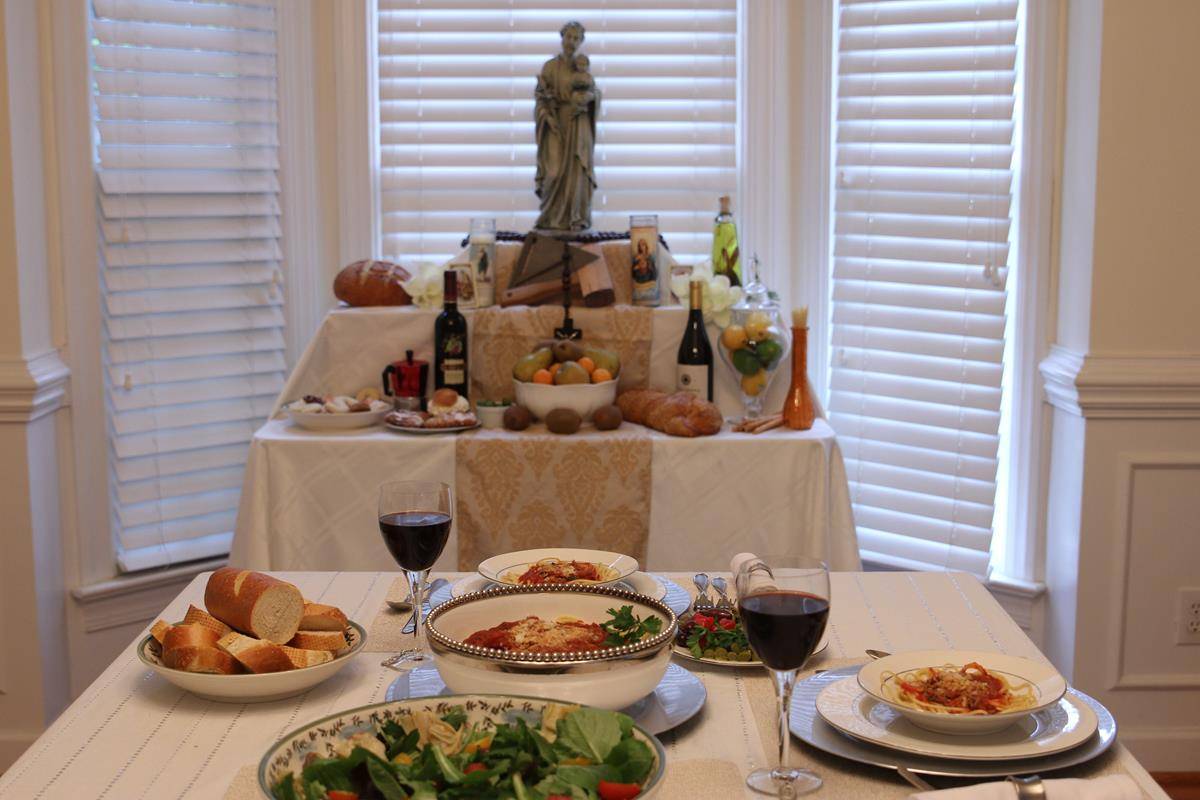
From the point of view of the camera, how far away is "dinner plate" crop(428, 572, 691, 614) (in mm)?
1587

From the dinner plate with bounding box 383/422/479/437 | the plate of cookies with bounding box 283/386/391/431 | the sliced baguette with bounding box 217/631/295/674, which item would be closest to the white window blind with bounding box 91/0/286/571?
the plate of cookies with bounding box 283/386/391/431

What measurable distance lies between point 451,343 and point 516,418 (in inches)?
11.0

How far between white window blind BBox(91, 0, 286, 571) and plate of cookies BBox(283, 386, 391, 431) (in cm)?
44

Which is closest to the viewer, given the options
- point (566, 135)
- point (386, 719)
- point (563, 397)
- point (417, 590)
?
point (386, 719)

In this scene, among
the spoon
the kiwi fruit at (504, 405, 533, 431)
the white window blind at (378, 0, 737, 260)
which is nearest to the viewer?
the spoon

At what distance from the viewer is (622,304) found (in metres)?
3.23

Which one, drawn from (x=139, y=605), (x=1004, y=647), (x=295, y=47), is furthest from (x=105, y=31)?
(x=1004, y=647)

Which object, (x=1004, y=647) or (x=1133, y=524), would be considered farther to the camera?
(x=1133, y=524)

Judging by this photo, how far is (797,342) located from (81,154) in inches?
70.6

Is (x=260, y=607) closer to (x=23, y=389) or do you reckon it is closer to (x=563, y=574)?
(x=563, y=574)

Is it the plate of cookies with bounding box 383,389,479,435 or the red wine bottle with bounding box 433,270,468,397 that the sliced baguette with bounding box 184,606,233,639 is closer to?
the plate of cookies with bounding box 383,389,479,435

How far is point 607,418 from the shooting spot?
2906mm

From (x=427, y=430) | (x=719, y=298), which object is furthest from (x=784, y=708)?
(x=719, y=298)

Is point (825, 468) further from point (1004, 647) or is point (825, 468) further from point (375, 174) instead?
point (375, 174)
